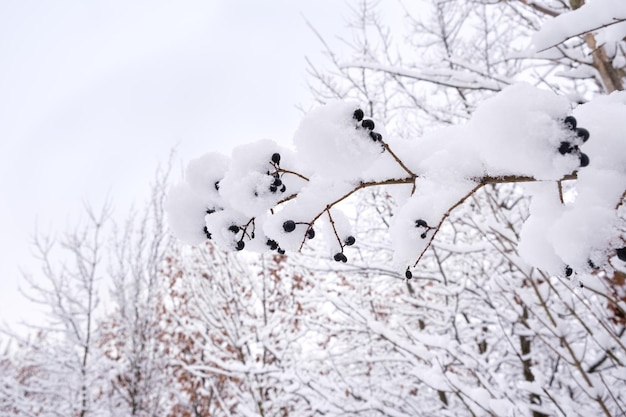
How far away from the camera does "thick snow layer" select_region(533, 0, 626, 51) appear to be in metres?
1.25

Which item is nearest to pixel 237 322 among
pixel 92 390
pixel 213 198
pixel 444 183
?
pixel 92 390

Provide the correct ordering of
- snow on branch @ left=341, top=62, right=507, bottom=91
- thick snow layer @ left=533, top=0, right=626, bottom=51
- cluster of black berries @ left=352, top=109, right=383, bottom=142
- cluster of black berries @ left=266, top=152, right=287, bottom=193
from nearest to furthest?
cluster of black berries @ left=352, top=109, right=383, bottom=142 → cluster of black berries @ left=266, top=152, right=287, bottom=193 → thick snow layer @ left=533, top=0, right=626, bottom=51 → snow on branch @ left=341, top=62, right=507, bottom=91

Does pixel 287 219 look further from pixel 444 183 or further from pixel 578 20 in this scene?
pixel 578 20

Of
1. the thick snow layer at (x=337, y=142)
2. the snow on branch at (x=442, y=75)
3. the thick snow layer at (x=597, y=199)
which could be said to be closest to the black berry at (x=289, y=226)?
the thick snow layer at (x=337, y=142)

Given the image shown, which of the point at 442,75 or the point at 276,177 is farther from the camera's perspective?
the point at 442,75

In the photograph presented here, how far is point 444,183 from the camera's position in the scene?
2.68 ft

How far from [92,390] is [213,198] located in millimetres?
7520

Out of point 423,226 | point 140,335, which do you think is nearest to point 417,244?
point 423,226

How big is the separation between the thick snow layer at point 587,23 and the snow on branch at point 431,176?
591mm

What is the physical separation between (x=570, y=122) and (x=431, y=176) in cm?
27

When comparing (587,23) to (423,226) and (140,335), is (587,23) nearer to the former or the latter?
(423,226)

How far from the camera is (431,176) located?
2.74 feet

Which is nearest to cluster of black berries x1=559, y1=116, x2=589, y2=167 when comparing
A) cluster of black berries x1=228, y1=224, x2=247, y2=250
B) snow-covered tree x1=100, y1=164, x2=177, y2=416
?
cluster of black berries x1=228, y1=224, x2=247, y2=250

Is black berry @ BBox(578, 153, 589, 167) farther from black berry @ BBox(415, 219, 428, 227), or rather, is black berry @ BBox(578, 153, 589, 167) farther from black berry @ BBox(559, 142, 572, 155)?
black berry @ BBox(415, 219, 428, 227)
